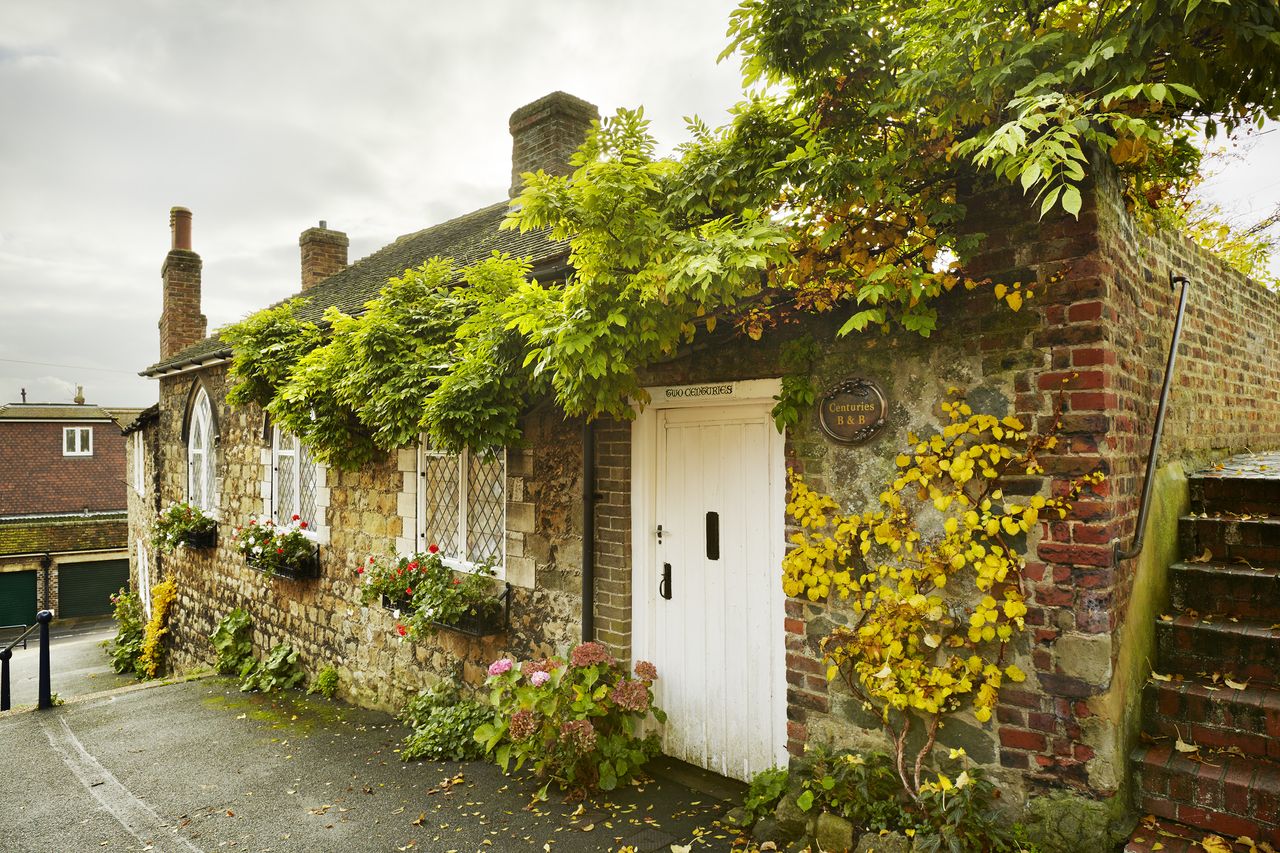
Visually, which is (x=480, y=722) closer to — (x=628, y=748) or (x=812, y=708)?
(x=628, y=748)

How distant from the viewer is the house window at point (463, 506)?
5.94 meters

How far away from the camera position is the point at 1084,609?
117 inches

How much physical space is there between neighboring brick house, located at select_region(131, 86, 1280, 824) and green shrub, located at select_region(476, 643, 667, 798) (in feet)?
0.87

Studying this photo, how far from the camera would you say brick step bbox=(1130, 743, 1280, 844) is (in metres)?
2.81

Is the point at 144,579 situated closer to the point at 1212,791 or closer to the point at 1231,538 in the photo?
the point at 1212,791

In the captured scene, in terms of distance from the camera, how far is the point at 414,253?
430 inches

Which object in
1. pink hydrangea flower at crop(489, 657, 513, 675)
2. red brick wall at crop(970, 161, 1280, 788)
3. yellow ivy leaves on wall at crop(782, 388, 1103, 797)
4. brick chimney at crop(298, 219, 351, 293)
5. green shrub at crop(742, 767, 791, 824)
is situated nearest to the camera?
red brick wall at crop(970, 161, 1280, 788)

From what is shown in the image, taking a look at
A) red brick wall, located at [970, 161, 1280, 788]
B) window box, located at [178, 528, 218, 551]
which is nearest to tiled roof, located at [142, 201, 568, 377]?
window box, located at [178, 528, 218, 551]

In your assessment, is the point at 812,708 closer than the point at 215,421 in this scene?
Yes

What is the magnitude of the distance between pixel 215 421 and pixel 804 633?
1072 centimetres

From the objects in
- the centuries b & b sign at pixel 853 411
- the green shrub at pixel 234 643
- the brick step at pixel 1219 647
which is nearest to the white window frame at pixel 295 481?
the green shrub at pixel 234 643

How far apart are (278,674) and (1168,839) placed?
341 inches

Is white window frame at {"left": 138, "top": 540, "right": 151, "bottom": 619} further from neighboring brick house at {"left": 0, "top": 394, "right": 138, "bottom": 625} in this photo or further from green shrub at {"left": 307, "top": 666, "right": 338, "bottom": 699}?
green shrub at {"left": 307, "top": 666, "right": 338, "bottom": 699}

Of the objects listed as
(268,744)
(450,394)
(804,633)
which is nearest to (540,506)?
(450,394)
